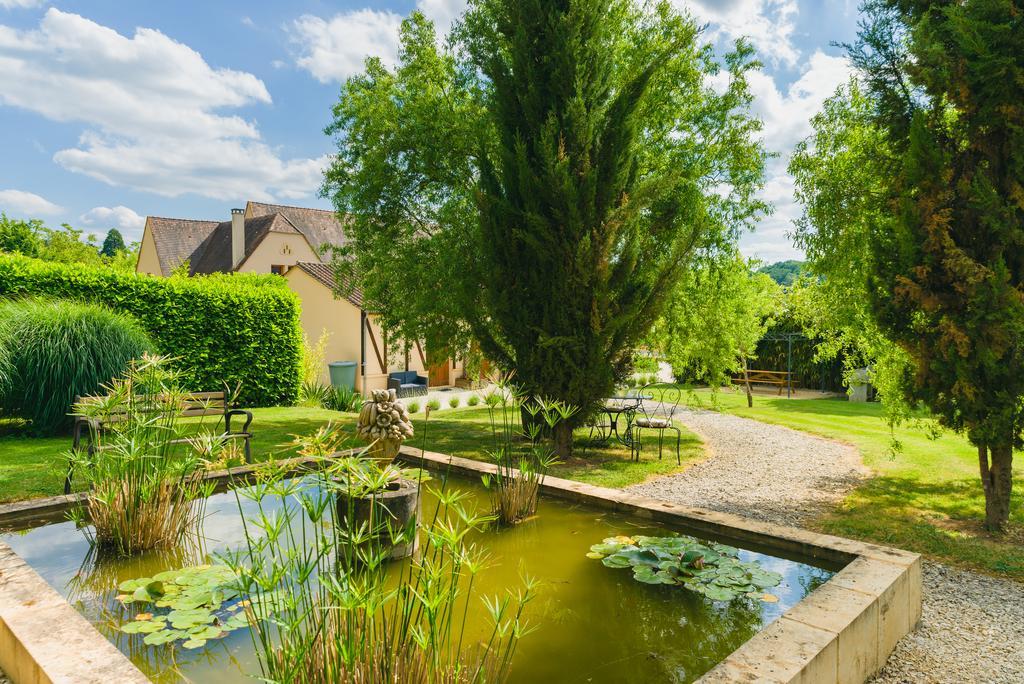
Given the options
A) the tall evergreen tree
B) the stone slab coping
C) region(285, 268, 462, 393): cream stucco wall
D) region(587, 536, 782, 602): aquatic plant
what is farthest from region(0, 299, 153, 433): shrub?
the tall evergreen tree

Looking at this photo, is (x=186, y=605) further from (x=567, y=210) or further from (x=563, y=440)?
(x=567, y=210)

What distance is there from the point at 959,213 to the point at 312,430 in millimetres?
9635

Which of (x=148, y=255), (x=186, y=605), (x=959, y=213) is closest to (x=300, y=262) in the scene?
(x=148, y=255)

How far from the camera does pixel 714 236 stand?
36.4 ft

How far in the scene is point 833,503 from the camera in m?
7.04

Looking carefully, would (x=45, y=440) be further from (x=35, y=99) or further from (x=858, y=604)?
(x=858, y=604)

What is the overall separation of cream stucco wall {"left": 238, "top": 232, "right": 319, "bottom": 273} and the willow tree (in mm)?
18802

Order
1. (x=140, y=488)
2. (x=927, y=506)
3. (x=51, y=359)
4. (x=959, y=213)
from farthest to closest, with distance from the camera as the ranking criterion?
(x=51, y=359) < (x=927, y=506) < (x=959, y=213) < (x=140, y=488)

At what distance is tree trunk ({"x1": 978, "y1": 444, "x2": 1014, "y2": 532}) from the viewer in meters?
5.77

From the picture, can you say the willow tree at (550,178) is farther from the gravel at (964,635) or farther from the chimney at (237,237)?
the chimney at (237,237)

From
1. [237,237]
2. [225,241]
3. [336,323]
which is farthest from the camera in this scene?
[225,241]

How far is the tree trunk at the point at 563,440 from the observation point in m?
9.04

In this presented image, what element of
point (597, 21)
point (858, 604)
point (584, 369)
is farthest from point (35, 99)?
point (858, 604)

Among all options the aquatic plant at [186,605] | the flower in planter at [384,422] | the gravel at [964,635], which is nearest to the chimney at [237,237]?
the flower in planter at [384,422]
